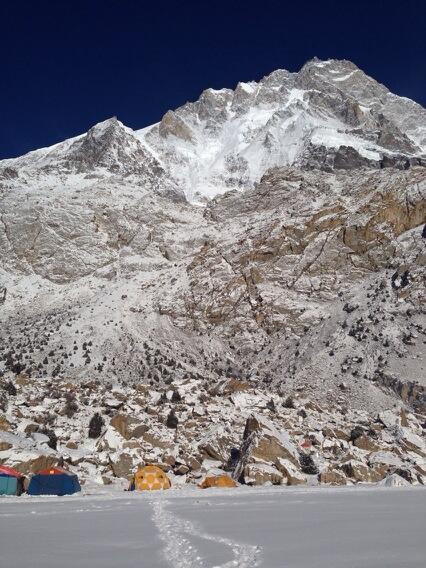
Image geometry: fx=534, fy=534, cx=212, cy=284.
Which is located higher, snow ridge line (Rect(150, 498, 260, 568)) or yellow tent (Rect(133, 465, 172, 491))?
snow ridge line (Rect(150, 498, 260, 568))

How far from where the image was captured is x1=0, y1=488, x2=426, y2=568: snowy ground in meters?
6.89

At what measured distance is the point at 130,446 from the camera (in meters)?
28.9

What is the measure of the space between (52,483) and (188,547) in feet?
54.0

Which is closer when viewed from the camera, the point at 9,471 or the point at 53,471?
the point at 9,471

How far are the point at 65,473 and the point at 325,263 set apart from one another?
175 ft

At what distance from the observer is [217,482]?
25.2m

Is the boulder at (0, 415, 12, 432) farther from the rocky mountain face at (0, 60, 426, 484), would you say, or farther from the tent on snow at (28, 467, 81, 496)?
the tent on snow at (28, 467, 81, 496)

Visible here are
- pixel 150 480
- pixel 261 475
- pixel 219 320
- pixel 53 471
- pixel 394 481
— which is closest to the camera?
pixel 53 471

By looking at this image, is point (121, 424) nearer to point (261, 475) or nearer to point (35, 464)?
point (35, 464)

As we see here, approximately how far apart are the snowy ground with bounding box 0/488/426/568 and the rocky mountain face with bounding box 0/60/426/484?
12.6 m

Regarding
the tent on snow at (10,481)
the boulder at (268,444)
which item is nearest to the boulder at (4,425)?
the tent on snow at (10,481)

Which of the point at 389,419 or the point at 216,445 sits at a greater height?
the point at 389,419

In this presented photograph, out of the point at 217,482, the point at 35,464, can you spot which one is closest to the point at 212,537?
the point at 217,482

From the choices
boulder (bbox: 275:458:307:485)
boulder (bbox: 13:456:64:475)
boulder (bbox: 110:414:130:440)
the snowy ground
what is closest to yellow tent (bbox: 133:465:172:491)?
boulder (bbox: 13:456:64:475)
